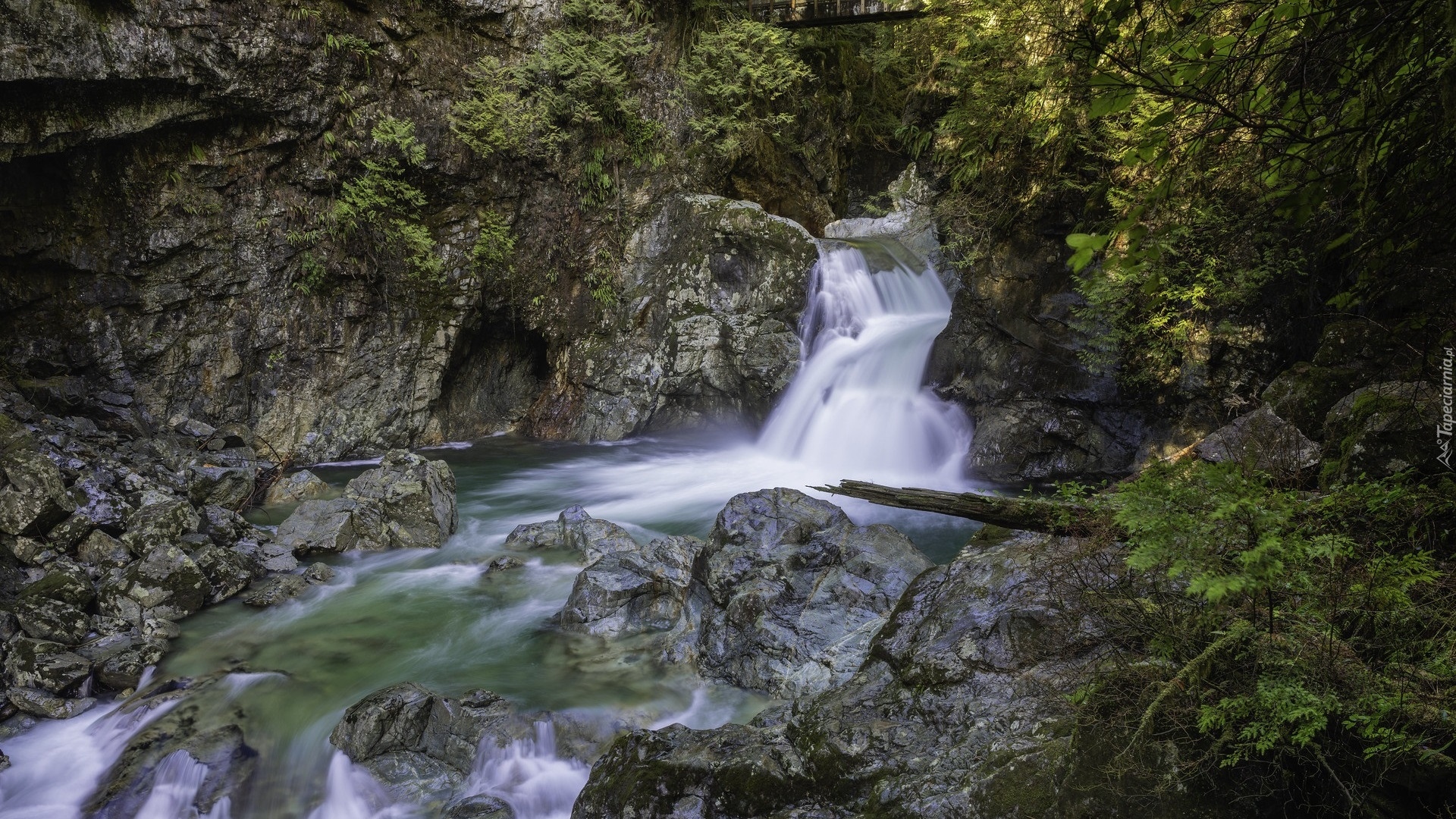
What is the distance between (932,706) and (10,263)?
1236 cm

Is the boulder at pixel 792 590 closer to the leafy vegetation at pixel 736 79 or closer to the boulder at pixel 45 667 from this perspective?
the boulder at pixel 45 667

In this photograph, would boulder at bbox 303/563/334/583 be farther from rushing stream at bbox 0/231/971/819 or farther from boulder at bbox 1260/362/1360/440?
boulder at bbox 1260/362/1360/440

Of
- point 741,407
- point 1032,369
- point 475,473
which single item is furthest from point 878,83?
point 475,473

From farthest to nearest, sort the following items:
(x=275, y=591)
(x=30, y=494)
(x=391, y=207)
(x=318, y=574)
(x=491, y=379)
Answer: (x=491, y=379)
(x=391, y=207)
(x=318, y=574)
(x=275, y=591)
(x=30, y=494)

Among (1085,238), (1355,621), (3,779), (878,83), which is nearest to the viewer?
(1085,238)

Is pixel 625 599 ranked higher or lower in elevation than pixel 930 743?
lower

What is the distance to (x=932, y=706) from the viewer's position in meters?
2.98

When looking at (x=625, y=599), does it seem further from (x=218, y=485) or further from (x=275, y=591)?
(x=218, y=485)

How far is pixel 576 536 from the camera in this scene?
24.8 feet

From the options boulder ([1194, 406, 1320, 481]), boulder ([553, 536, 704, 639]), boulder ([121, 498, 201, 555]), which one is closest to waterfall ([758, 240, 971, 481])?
boulder ([1194, 406, 1320, 481])

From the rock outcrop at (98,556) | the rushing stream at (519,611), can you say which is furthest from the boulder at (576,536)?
the rock outcrop at (98,556)

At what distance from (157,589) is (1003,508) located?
21.9ft

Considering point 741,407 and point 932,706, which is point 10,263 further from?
point 932,706

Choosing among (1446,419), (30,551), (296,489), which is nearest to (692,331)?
(296,489)
